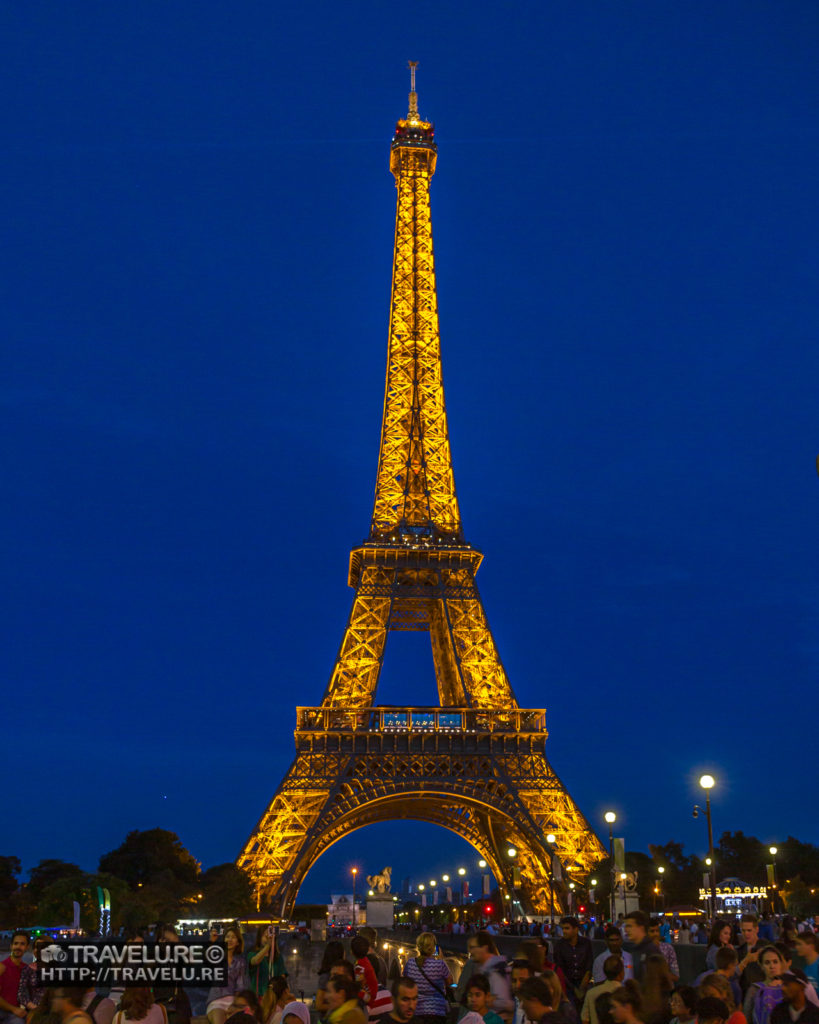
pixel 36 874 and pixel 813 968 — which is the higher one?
pixel 36 874

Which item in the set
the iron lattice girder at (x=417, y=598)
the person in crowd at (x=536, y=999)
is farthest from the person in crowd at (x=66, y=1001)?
the iron lattice girder at (x=417, y=598)

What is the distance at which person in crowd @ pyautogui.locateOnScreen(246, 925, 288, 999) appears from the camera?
11.9 meters

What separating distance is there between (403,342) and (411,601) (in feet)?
48.9

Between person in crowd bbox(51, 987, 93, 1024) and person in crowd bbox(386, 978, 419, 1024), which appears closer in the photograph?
person in crowd bbox(51, 987, 93, 1024)

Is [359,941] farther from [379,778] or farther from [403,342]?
[403,342]

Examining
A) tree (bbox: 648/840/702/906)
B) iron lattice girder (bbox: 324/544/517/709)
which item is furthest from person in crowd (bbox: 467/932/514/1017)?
tree (bbox: 648/840/702/906)

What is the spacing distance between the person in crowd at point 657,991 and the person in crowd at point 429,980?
6.67 feet

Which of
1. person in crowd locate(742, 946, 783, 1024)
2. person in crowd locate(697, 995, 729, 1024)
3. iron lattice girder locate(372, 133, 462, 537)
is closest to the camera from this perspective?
person in crowd locate(697, 995, 729, 1024)

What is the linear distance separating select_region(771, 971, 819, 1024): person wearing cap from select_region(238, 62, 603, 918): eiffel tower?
41337 millimetres

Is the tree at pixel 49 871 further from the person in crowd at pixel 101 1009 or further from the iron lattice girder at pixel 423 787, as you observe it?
the person in crowd at pixel 101 1009

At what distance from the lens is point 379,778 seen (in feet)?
175

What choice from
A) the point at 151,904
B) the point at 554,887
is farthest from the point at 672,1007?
the point at 151,904

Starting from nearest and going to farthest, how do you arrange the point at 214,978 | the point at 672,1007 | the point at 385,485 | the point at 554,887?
1. the point at 214,978
2. the point at 672,1007
3. the point at 554,887
4. the point at 385,485

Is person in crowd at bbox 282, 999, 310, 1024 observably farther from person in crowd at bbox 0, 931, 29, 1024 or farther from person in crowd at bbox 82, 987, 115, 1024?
person in crowd at bbox 0, 931, 29, 1024
